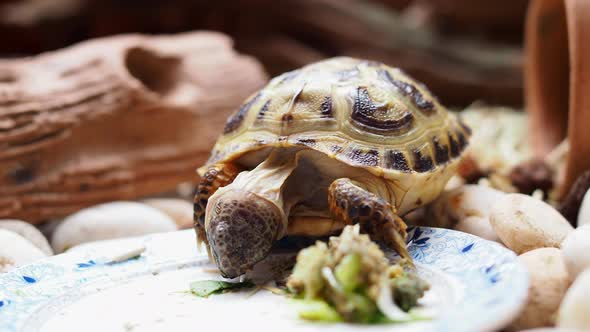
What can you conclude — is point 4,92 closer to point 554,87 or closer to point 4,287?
point 4,287

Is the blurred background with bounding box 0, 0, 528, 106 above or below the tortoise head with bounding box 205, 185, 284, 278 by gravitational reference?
below

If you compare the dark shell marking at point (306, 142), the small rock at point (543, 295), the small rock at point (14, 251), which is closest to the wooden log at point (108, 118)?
the small rock at point (14, 251)

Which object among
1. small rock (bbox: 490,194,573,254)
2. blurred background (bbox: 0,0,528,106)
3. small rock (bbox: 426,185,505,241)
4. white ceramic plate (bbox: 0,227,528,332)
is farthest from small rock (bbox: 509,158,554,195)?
blurred background (bbox: 0,0,528,106)

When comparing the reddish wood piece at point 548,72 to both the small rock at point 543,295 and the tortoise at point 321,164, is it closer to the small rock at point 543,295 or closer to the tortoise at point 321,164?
the tortoise at point 321,164

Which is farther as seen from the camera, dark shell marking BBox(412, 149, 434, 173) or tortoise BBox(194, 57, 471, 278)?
dark shell marking BBox(412, 149, 434, 173)

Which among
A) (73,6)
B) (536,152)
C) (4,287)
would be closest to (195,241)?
(4,287)

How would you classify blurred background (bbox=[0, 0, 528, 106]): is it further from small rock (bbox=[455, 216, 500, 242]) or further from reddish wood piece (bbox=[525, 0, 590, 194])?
small rock (bbox=[455, 216, 500, 242])

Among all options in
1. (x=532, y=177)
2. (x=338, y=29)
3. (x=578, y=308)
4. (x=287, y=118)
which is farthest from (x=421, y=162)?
(x=338, y=29)

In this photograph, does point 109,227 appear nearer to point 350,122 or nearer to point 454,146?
point 350,122

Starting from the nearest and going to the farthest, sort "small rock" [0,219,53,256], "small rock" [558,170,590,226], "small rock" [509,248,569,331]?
"small rock" [509,248,569,331], "small rock" [0,219,53,256], "small rock" [558,170,590,226]
